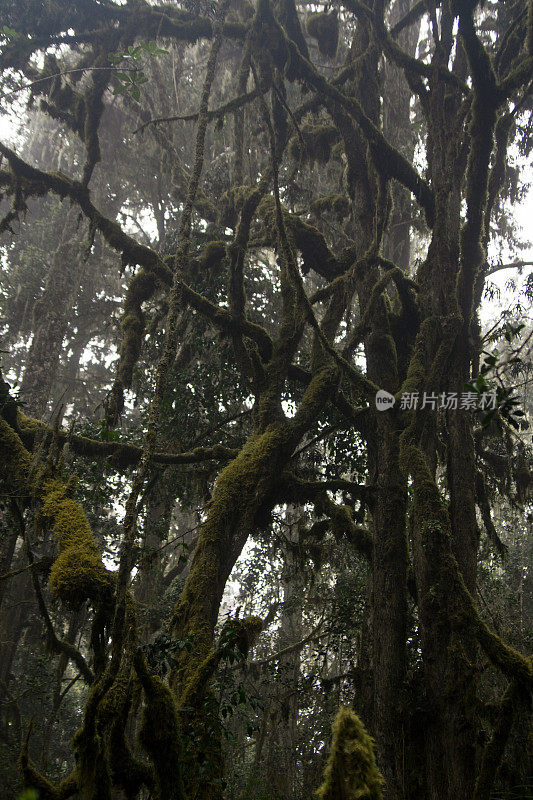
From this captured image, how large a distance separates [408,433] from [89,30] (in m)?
8.53

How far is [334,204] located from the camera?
32.8 ft

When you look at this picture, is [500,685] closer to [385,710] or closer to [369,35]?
[385,710]

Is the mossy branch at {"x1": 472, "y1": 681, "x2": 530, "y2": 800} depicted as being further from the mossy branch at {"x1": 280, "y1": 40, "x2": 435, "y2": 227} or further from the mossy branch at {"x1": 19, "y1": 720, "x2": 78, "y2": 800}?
the mossy branch at {"x1": 280, "y1": 40, "x2": 435, "y2": 227}

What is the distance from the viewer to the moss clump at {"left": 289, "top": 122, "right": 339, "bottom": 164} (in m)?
9.77

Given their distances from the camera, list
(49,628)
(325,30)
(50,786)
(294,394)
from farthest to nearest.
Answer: (325,30)
(294,394)
(49,628)
(50,786)

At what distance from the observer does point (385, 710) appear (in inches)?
220

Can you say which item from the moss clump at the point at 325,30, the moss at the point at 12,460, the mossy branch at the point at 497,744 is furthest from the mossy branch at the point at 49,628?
the moss clump at the point at 325,30

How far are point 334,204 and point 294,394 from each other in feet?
12.5

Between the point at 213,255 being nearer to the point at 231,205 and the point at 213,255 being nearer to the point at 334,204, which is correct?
the point at 231,205

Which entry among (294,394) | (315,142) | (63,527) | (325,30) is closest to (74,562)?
(63,527)

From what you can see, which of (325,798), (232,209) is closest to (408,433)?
(325,798)

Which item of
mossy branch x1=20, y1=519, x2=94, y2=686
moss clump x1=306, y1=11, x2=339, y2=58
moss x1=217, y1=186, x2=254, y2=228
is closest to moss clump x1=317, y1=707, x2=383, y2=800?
mossy branch x1=20, y1=519, x2=94, y2=686

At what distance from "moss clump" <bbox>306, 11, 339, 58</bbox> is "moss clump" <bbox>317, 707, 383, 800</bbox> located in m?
11.4

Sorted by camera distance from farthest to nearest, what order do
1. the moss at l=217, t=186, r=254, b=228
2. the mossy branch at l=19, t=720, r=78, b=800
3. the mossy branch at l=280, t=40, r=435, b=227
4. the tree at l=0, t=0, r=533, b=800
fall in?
the moss at l=217, t=186, r=254, b=228 < the mossy branch at l=280, t=40, r=435, b=227 < the tree at l=0, t=0, r=533, b=800 < the mossy branch at l=19, t=720, r=78, b=800
